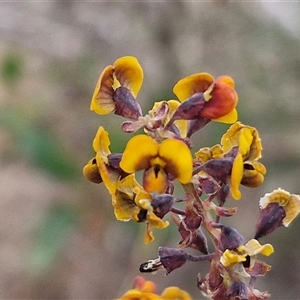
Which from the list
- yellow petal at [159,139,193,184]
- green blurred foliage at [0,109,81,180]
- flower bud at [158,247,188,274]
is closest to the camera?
yellow petal at [159,139,193,184]

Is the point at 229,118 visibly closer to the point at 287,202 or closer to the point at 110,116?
the point at 287,202

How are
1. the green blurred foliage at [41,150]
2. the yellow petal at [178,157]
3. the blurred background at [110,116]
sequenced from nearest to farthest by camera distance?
the yellow petal at [178,157], the green blurred foliage at [41,150], the blurred background at [110,116]

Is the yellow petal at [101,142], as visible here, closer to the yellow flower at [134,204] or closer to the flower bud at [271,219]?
the yellow flower at [134,204]

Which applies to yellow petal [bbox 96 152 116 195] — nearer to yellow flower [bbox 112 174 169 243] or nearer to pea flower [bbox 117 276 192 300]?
yellow flower [bbox 112 174 169 243]

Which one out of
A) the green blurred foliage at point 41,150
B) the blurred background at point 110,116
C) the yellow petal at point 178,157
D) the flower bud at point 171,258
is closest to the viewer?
the yellow petal at point 178,157

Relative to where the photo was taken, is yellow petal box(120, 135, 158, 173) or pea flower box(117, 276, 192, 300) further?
pea flower box(117, 276, 192, 300)

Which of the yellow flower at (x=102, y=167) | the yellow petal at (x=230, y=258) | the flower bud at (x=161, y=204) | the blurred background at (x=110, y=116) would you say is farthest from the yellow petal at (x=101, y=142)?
the blurred background at (x=110, y=116)

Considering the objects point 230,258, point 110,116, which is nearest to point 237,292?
point 230,258

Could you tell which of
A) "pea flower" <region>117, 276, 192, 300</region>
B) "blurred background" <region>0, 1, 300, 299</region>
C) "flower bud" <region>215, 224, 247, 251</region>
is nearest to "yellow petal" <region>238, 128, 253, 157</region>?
"flower bud" <region>215, 224, 247, 251</region>
